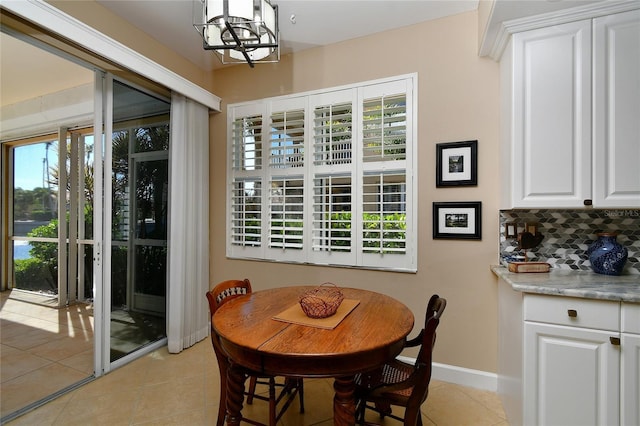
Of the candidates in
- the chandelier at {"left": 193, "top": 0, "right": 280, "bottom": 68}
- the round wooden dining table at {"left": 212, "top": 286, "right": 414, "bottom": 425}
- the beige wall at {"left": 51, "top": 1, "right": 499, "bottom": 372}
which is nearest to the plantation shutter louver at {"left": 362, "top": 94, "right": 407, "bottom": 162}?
the beige wall at {"left": 51, "top": 1, "right": 499, "bottom": 372}

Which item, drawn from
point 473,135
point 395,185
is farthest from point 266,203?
point 473,135

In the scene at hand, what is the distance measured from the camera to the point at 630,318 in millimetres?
1520

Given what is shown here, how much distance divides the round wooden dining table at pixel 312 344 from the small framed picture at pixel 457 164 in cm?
118

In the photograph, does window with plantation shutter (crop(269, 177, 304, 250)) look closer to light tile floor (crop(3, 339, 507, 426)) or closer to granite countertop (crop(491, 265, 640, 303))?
light tile floor (crop(3, 339, 507, 426))

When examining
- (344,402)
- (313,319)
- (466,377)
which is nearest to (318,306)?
(313,319)

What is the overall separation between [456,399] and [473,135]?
76.3 inches

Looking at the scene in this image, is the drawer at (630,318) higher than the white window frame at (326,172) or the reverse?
the reverse

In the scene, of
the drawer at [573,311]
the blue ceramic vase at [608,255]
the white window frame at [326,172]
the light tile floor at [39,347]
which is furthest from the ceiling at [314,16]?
the light tile floor at [39,347]

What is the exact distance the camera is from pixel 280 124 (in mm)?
3006

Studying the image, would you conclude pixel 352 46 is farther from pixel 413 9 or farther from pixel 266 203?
pixel 266 203

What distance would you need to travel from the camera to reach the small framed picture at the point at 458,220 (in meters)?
2.33

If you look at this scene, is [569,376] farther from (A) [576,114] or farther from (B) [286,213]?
(B) [286,213]

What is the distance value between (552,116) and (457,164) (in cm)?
65

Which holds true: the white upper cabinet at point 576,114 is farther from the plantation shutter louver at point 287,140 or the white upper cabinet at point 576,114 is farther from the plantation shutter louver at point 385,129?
the plantation shutter louver at point 287,140
